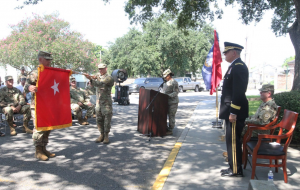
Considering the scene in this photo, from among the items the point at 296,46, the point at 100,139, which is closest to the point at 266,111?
the point at 100,139

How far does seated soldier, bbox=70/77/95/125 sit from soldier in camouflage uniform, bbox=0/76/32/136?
1.65m

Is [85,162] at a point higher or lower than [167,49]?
lower

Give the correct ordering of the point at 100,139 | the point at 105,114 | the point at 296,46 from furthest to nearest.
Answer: the point at 296,46, the point at 100,139, the point at 105,114

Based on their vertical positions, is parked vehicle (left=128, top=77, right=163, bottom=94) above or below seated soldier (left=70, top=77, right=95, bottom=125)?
above

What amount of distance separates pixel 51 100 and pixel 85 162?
142cm

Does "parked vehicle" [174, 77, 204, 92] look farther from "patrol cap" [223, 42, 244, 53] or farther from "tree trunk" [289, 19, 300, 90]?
"patrol cap" [223, 42, 244, 53]

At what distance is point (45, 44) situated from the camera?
27781mm

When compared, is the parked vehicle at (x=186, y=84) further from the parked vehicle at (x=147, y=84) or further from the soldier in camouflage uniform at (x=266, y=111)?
the soldier in camouflage uniform at (x=266, y=111)

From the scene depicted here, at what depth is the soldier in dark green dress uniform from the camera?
4.17m

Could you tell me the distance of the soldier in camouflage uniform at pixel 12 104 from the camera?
26.7 feet

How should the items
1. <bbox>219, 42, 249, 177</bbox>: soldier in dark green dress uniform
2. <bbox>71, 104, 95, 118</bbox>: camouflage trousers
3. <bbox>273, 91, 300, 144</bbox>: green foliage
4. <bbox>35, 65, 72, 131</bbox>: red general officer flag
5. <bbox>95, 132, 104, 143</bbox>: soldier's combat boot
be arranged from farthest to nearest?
<bbox>71, 104, 95, 118</bbox>: camouflage trousers < <bbox>95, 132, 104, 143</bbox>: soldier's combat boot < <bbox>273, 91, 300, 144</bbox>: green foliage < <bbox>35, 65, 72, 131</bbox>: red general officer flag < <bbox>219, 42, 249, 177</bbox>: soldier in dark green dress uniform

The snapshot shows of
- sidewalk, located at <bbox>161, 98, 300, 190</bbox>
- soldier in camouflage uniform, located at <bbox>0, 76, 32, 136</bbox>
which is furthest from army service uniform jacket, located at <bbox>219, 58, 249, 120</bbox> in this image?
soldier in camouflage uniform, located at <bbox>0, 76, 32, 136</bbox>

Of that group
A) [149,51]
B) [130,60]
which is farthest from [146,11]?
[130,60]

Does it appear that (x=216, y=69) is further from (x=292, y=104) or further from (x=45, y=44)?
(x=45, y=44)
